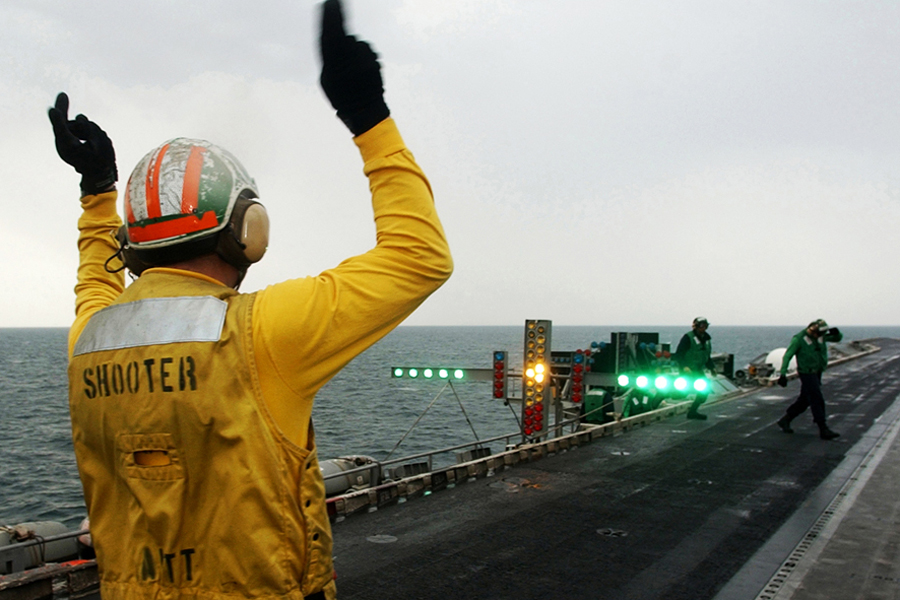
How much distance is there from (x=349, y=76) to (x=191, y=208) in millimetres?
601

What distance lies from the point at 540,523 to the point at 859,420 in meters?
13.8

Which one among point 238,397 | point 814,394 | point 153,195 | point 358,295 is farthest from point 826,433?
point 153,195

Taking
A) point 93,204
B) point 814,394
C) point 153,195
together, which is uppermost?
point 93,204

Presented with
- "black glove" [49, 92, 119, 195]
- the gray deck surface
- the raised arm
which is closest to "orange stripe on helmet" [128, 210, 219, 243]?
the raised arm

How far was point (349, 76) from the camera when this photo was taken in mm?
1888

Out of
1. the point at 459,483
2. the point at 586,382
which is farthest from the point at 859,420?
the point at 459,483

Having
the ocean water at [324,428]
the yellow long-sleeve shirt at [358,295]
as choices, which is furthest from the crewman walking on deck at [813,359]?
the yellow long-sleeve shirt at [358,295]

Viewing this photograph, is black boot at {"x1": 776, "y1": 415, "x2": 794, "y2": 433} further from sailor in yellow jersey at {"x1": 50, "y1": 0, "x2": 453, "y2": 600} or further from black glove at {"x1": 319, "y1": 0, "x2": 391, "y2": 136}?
black glove at {"x1": 319, "y1": 0, "x2": 391, "y2": 136}

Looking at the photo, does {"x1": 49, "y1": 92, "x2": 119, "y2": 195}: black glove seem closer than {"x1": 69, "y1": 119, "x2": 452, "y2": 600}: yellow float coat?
No

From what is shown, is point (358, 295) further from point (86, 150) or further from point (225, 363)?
point (86, 150)

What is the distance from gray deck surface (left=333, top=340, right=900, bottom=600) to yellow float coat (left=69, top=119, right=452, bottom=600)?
Result: 470 cm

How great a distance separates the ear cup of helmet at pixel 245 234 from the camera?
199 cm

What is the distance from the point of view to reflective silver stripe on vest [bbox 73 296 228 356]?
6.02ft

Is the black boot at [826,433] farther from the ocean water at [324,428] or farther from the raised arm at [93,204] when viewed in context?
the raised arm at [93,204]
